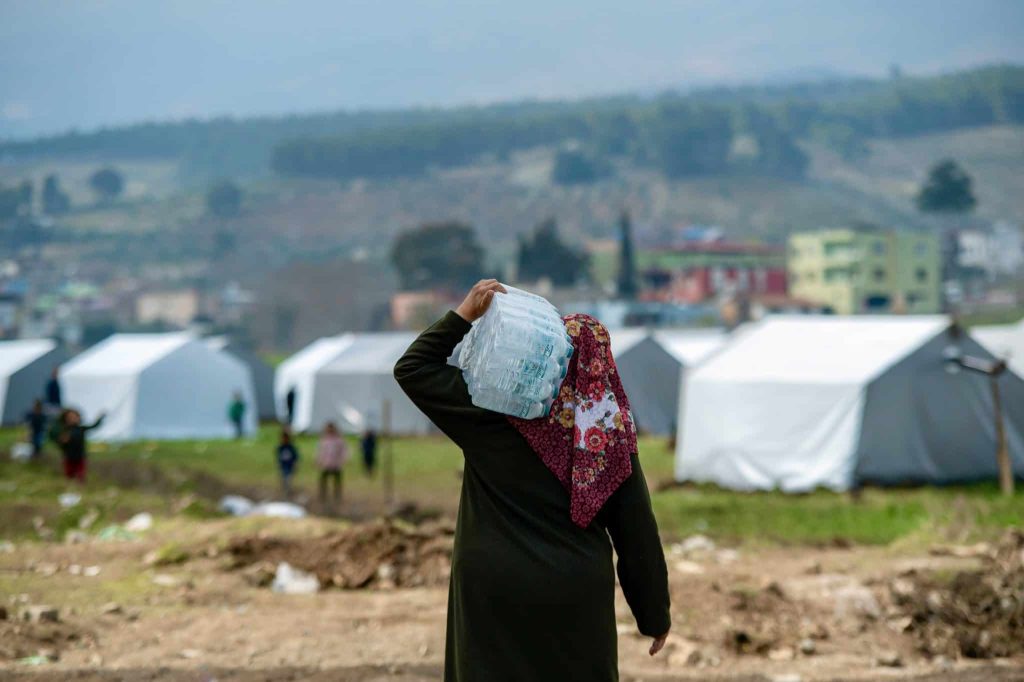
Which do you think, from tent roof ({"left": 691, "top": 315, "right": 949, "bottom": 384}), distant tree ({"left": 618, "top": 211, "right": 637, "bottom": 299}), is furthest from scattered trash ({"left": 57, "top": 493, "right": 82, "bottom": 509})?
distant tree ({"left": 618, "top": 211, "right": 637, "bottom": 299})

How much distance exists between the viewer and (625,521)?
4.10m

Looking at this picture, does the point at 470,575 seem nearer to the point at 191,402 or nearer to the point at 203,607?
the point at 203,607

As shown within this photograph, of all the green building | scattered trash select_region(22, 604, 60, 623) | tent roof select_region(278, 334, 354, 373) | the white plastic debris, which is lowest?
the green building

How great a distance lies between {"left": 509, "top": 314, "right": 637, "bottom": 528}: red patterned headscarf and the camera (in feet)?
13.1

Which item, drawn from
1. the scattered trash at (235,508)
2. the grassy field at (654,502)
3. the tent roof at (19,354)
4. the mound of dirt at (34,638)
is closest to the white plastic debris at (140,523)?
the grassy field at (654,502)

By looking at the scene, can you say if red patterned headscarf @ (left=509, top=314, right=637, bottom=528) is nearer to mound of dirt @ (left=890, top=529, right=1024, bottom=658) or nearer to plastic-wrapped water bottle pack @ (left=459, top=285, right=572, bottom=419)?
plastic-wrapped water bottle pack @ (left=459, top=285, right=572, bottom=419)

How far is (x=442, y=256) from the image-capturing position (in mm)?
130375

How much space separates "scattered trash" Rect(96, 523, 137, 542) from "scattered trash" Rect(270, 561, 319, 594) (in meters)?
2.88

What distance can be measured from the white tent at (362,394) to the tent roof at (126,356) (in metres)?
3.80

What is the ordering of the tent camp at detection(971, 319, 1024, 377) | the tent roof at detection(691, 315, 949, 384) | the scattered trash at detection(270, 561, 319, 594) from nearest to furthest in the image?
the scattered trash at detection(270, 561, 319, 594) < the tent roof at detection(691, 315, 949, 384) < the tent camp at detection(971, 319, 1024, 377)

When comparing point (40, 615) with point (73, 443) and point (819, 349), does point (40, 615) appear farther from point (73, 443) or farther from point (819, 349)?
point (819, 349)

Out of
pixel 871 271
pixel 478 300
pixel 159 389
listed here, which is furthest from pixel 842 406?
pixel 871 271

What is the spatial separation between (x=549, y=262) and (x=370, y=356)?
88.2 meters

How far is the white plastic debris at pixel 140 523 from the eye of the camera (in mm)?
13531
